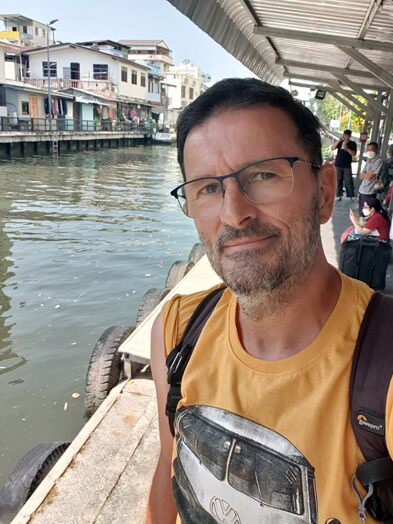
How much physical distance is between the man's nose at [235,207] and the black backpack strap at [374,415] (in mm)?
434

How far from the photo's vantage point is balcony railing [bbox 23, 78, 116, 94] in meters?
53.0

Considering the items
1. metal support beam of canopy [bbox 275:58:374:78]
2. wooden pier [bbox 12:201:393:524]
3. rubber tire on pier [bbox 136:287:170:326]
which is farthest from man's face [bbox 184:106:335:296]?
metal support beam of canopy [bbox 275:58:374:78]

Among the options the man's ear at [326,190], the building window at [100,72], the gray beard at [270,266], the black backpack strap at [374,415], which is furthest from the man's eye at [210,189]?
the building window at [100,72]

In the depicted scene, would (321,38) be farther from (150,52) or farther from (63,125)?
(150,52)

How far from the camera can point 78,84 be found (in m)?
54.7

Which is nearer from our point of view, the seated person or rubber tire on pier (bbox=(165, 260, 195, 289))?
the seated person

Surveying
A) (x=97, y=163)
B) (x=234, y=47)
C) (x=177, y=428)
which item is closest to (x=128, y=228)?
(x=234, y=47)

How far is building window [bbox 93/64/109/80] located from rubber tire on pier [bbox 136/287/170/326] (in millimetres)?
53662

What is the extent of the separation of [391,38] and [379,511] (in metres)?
7.83

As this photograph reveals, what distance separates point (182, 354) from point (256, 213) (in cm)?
46

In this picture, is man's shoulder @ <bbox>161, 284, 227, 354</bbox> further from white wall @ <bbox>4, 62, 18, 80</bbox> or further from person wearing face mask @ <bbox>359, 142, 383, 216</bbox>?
white wall @ <bbox>4, 62, 18, 80</bbox>

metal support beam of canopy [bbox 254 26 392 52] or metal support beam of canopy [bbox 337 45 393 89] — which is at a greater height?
metal support beam of canopy [bbox 254 26 392 52]

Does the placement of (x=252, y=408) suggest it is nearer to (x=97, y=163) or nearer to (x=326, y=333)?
(x=326, y=333)

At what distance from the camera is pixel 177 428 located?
1.41m
